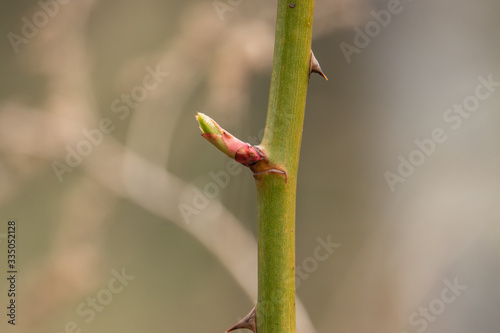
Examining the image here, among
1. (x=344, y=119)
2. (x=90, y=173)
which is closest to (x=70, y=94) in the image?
(x=90, y=173)

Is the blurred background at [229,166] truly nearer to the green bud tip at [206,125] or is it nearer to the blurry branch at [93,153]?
the blurry branch at [93,153]

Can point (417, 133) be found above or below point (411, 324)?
above

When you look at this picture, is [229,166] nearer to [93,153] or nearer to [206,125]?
[93,153]

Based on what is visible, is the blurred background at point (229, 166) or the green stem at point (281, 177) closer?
the green stem at point (281, 177)

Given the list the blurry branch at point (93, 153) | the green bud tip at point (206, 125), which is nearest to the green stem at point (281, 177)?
the green bud tip at point (206, 125)

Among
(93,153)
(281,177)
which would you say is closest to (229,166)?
(93,153)

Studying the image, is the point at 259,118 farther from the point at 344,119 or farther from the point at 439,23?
A: the point at 439,23
